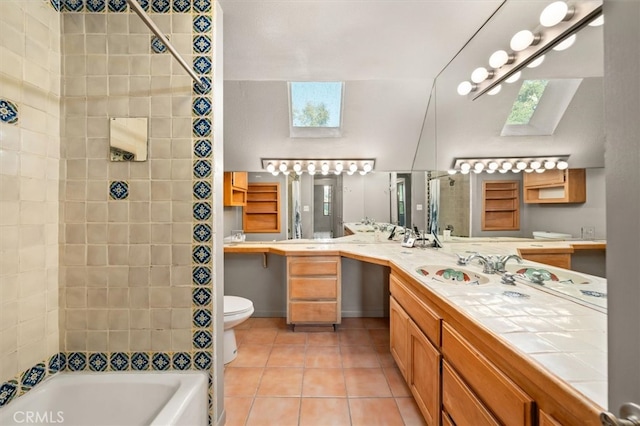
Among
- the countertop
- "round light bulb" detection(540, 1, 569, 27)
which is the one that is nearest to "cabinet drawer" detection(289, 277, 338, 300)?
the countertop

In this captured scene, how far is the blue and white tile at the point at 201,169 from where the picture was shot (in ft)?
4.29

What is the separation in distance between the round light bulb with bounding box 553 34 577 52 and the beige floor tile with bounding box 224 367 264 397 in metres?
2.50

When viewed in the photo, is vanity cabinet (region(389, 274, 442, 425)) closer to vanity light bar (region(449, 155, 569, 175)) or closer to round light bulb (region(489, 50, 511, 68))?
vanity light bar (region(449, 155, 569, 175))

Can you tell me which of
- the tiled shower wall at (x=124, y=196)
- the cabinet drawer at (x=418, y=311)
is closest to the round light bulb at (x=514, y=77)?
the cabinet drawer at (x=418, y=311)

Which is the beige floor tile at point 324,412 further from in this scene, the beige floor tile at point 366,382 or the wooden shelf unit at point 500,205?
the wooden shelf unit at point 500,205

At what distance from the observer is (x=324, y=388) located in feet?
5.98

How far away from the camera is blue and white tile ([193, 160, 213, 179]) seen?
1308 mm

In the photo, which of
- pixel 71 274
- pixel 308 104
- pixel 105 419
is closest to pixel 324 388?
pixel 105 419

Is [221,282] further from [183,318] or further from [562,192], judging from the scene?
[562,192]

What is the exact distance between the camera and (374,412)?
1.61 m

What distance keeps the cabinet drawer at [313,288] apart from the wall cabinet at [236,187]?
107cm

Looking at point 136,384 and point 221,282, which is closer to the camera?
point 136,384

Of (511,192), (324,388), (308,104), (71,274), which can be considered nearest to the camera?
(71,274)

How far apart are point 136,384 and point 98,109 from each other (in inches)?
51.4
